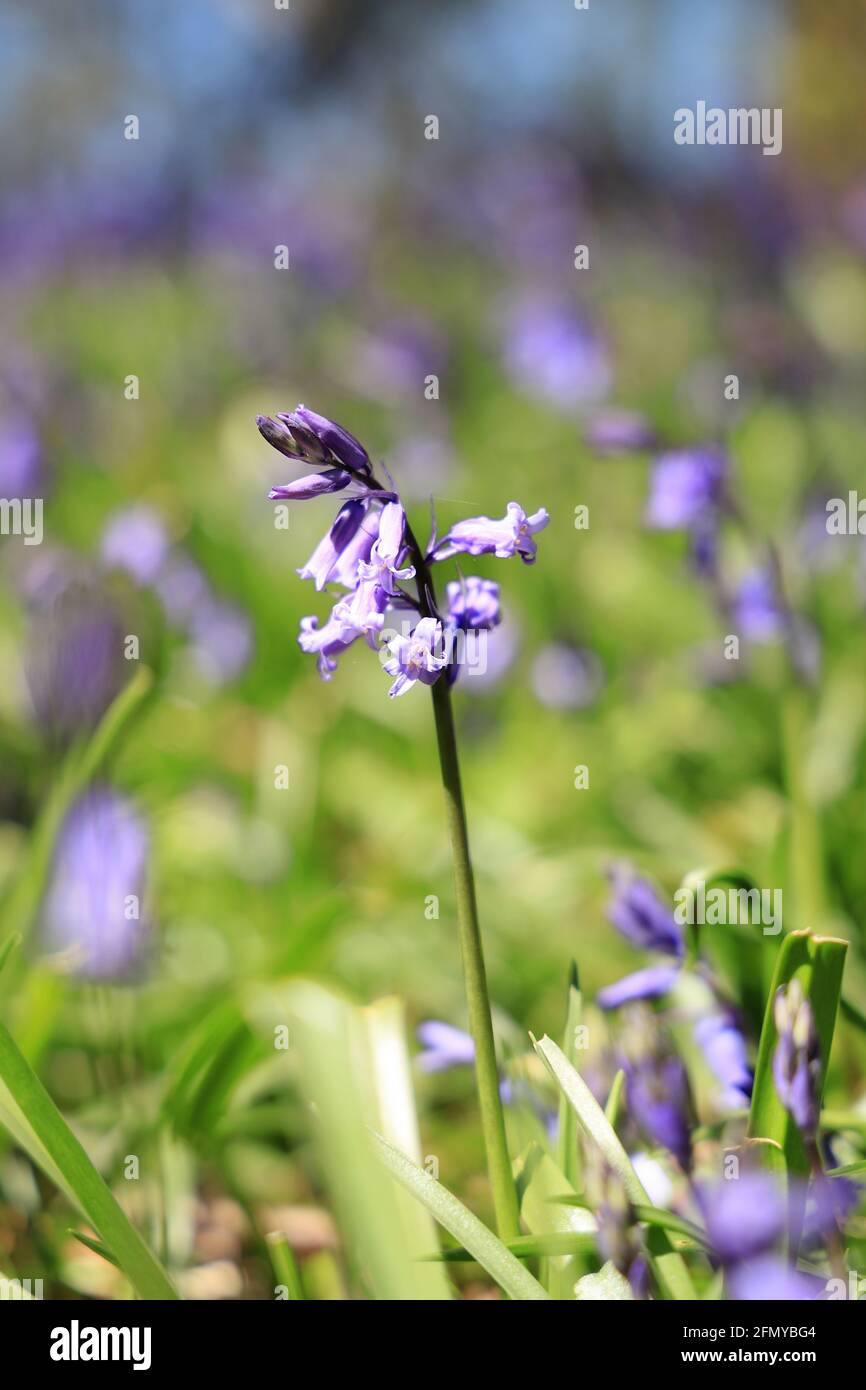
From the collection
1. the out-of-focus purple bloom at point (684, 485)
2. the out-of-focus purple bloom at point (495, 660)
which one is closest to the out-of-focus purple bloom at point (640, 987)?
the out-of-focus purple bloom at point (684, 485)

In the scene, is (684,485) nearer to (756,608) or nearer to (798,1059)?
(756,608)

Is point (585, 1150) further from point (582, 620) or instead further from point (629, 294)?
point (629, 294)

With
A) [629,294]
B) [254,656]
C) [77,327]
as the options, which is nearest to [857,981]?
[254,656]

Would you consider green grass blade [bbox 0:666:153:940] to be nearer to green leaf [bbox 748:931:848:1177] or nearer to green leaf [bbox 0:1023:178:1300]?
green leaf [bbox 0:1023:178:1300]

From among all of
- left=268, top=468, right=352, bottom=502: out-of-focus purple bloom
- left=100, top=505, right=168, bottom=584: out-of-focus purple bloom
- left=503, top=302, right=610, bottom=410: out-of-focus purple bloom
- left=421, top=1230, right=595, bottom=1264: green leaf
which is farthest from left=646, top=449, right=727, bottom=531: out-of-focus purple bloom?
left=503, top=302, right=610, bottom=410: out-of-focus purple bloom

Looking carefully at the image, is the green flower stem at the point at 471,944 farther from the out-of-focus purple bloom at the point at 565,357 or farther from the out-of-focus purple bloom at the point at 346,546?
the out-of-focus purple bloom at the point at 565,357
